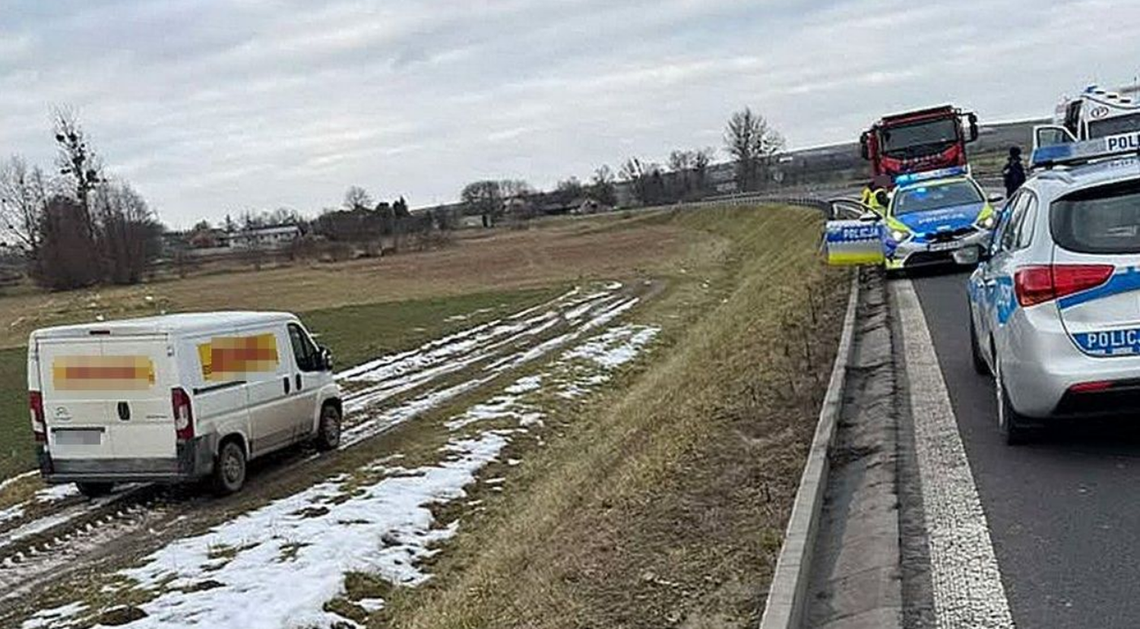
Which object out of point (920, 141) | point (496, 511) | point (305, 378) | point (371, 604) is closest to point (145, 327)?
point (305, 378)

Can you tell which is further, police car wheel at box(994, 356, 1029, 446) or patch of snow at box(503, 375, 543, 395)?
patch of snow at box(503, 375, 543, 395)

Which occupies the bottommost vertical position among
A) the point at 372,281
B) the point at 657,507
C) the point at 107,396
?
the point at 372,281

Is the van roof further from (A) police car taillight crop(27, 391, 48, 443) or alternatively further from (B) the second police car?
(B) the second police car

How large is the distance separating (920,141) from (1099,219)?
23.9m

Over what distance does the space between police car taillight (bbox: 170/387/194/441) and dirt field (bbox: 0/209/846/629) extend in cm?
82

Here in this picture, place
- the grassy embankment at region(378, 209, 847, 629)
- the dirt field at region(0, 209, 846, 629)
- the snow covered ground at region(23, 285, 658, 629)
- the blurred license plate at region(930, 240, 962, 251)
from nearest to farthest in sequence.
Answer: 1. the grassy embankment at region(378, 209, 847, 629)
2. the dirt field at region(0, 209, 846, 629)
3. the snow covered ground at region(23, 285, 658, 629)
4. the blurred license plate at region(930, 240, 962, 251)

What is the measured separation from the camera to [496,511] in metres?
12.2

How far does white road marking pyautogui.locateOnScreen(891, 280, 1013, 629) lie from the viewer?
4.94 m

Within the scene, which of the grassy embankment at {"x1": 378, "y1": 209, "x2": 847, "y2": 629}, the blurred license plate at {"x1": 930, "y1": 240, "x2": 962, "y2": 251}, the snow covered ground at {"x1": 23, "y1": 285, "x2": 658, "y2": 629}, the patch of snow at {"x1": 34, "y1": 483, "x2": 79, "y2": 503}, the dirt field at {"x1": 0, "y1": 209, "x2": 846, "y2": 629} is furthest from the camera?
the blurred license plate at {"x1": 930, "y1": 240, "x2": 962, "y2": 251}

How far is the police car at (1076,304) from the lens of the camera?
22.4ft

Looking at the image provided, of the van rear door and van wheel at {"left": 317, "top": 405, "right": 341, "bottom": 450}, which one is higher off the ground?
the van rear door

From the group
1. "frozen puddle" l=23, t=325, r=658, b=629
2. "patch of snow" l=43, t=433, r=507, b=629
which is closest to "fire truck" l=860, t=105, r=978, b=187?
"frozen puddle" l=23, t=325, r=658, b=629

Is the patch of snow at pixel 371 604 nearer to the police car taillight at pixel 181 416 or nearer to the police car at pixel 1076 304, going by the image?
the police car taillight at pixel 181 416

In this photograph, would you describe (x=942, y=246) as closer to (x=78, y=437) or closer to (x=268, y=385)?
(x=268, y=385)
